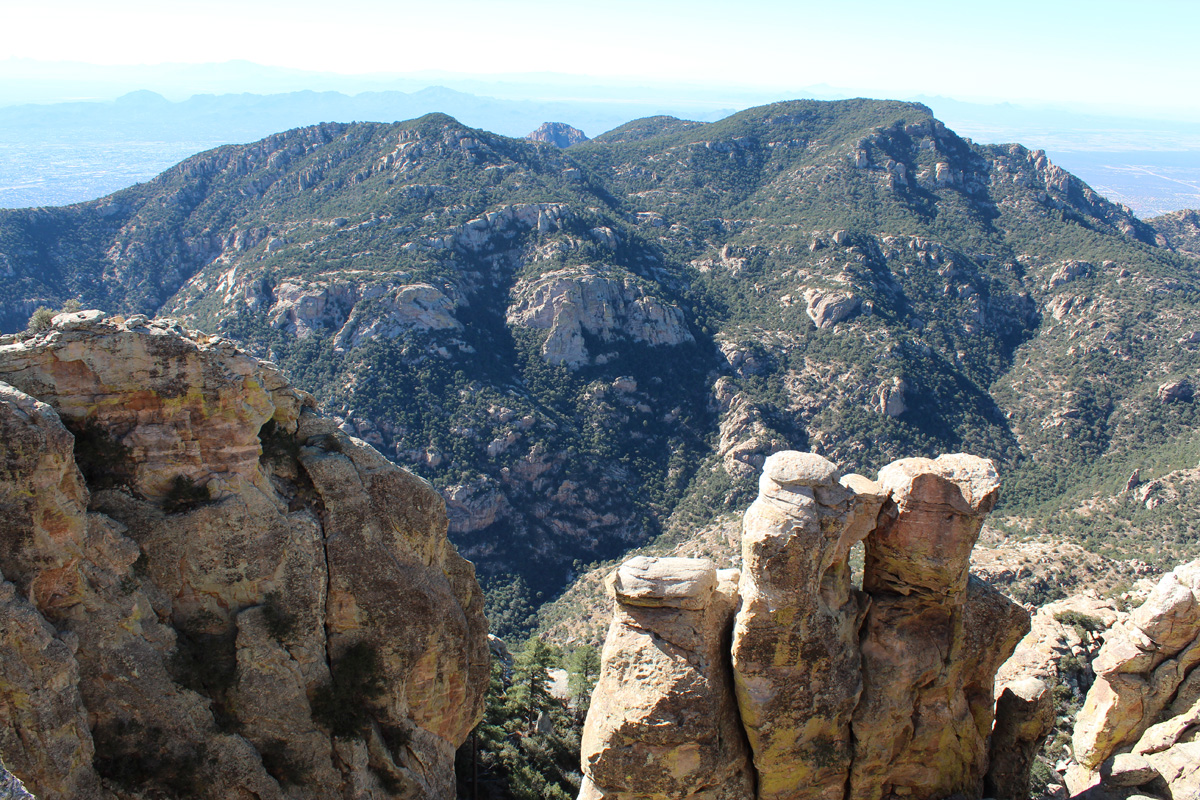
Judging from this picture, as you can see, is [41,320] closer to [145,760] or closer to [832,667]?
[145,760]

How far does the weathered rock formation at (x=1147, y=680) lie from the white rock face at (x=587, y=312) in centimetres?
9429

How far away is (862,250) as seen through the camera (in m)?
129

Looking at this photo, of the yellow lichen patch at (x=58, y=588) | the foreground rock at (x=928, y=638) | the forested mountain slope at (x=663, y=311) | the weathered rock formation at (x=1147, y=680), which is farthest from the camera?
the forested mountain slope at (x=663, y=311)

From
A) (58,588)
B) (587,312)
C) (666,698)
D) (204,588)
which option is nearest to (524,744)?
(666,698)

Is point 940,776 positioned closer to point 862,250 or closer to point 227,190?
point 862,250

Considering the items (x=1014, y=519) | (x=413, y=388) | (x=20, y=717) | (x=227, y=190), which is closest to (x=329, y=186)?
(x=227, y=190)

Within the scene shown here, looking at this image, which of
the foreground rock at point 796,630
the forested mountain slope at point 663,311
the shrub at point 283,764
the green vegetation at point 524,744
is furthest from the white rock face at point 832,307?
the shrub at point 283,764

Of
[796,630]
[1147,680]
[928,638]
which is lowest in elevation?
[1147,680]

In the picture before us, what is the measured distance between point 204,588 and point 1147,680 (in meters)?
34.9

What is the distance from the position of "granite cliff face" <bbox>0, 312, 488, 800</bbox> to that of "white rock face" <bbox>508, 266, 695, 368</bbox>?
3656 inches

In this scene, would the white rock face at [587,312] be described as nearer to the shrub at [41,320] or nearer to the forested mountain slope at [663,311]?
the forested mountain slope at [663,311]

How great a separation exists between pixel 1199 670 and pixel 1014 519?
193ft

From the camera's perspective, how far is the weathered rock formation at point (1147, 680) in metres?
26.8

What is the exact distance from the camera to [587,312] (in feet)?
394
